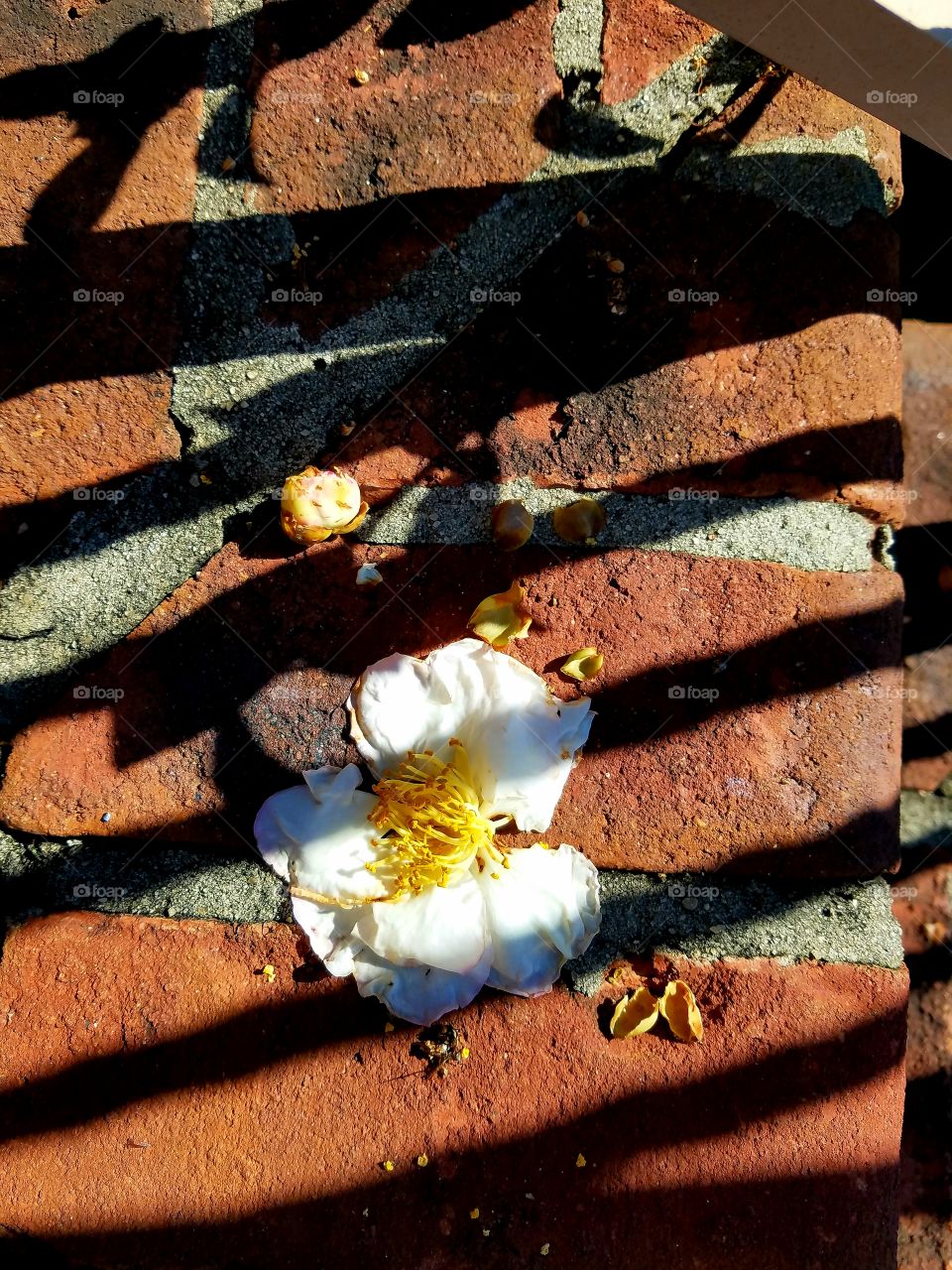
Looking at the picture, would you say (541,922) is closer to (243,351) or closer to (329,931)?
(329,931)

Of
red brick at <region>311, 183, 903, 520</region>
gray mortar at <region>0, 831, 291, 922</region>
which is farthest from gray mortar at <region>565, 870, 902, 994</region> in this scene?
red brick at <region>311, 183, 903, 520</region>

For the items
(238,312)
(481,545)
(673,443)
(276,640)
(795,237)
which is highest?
(795,237)

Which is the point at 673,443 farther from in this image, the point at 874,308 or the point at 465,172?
the point at 465,172

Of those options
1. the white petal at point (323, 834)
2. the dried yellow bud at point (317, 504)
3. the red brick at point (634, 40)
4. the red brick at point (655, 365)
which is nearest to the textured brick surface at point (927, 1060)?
the red brick at point (655, 365)

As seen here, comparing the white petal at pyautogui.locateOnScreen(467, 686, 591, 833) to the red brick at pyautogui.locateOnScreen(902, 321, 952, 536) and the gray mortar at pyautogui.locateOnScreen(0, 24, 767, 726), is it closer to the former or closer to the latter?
the gray mortar at pyautogui.locateOnScreen(0, 24, 767, 726)

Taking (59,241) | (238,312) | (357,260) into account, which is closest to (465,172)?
(357,260)

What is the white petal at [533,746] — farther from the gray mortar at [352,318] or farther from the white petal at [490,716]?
the gray mortar at [352,318]
